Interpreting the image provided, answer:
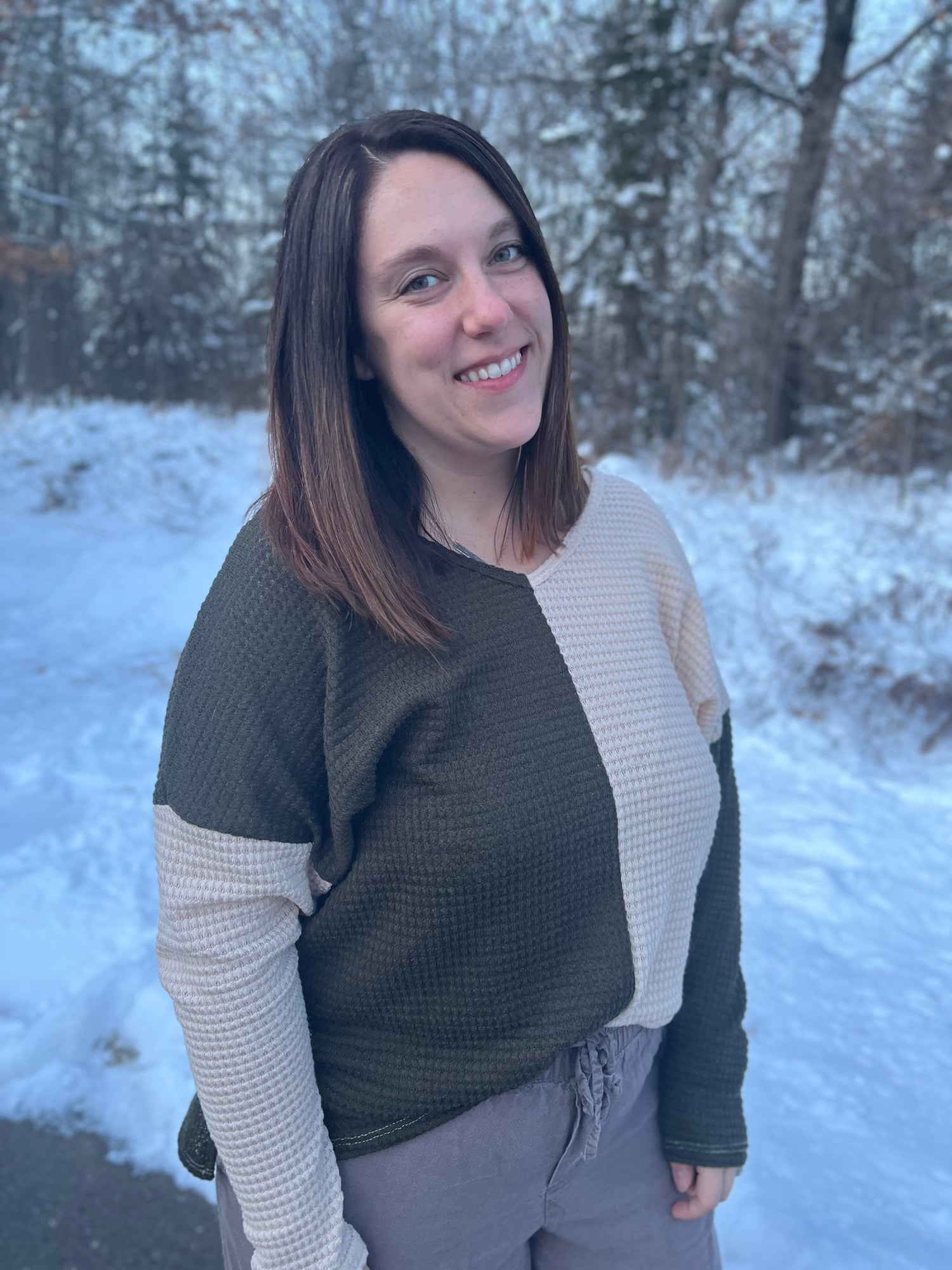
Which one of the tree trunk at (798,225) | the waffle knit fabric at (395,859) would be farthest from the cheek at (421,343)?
the tree trunk at (798,225)

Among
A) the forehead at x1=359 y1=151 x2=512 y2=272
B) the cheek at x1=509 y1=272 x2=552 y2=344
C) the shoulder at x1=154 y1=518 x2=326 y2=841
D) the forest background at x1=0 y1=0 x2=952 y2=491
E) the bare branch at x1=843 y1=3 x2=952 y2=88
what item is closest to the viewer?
the shoulder at x1=154 y1=518 x2=326 y2=841

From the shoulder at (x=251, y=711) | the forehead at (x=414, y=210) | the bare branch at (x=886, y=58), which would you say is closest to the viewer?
the shoulder at (x=251, y=711)

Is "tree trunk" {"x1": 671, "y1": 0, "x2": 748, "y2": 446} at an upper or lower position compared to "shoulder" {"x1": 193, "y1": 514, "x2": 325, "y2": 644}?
upper

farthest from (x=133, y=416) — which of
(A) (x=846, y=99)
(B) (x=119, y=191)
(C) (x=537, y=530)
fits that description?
(C) (x=537, y=530)

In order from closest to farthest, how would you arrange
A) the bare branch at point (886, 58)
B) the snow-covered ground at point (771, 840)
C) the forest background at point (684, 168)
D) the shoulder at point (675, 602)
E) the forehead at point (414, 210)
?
the forehead at point (414, 210) < the shoulder at point (675, 602) < the snow-covered ground at point (771, 840) < the forest background at point (684, 168) < the bare branch at point (886, 58)

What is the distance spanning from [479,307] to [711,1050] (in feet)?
3.69

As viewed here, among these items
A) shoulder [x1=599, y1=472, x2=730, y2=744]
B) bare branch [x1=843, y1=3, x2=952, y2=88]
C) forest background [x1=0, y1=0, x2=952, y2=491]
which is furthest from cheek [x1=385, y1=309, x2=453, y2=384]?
bare branch [x1=843, y1=3, x2=952, y2=88]

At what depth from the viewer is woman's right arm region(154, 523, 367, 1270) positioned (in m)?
1.02

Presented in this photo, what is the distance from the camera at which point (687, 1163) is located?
1347mm

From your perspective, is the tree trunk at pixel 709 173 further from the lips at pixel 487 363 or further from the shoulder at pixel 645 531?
the lips at pixel 487 363

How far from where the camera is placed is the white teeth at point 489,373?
120 cm

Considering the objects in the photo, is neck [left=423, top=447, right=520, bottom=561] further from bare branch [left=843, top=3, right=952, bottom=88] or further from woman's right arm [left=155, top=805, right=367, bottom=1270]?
bare branch [left=843, top=3, right=952, bottom=88]

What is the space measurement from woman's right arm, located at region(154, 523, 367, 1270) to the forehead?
1.41ft

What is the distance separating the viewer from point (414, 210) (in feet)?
3.78
